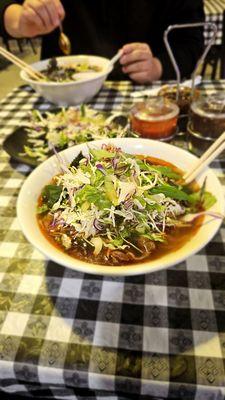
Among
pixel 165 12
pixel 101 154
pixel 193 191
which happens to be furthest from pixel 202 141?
pixel 165 12

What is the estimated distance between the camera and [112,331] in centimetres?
56

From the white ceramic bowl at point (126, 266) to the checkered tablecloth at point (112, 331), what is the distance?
0.11 metres

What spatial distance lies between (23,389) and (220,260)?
465mm

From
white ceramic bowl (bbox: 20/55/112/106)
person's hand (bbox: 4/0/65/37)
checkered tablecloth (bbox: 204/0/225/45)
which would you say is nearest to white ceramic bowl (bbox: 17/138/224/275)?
white ceramic bowl (bbox: 20/55/112/106)

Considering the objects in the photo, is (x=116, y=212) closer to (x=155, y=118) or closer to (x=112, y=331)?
(x=112, y=331)

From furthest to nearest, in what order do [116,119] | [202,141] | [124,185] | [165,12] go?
[165,12]
[116,119]
[202,141]
[124,185]

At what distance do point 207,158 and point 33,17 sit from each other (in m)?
1.18

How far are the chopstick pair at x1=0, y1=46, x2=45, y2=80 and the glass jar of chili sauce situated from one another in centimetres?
54

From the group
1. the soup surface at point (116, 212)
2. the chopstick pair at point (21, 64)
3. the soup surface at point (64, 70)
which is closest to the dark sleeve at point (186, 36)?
the soup surface at point (64, 70)

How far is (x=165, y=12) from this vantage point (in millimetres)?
1775

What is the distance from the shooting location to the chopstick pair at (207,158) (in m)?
0.65

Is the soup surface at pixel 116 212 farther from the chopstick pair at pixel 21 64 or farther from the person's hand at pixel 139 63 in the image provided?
the person's hand at pixel 139 63

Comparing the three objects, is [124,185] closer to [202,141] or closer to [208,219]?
[208,219]

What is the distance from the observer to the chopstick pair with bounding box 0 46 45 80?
1197 millimetres
